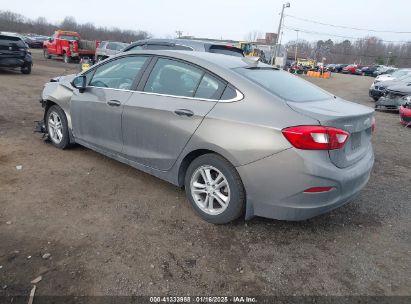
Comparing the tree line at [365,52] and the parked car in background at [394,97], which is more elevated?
the tree line at [365,52]

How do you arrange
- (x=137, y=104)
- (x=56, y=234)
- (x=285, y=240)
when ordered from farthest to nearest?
(x=137, y=104), (x=285, y=240), (x=56, y=234)

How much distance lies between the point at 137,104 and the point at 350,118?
2.20 meters

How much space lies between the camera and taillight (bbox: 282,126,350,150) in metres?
2.90

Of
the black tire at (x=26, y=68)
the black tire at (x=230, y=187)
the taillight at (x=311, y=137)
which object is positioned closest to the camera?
the taillight at (x=311, y=137)

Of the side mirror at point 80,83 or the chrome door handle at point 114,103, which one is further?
the side mirror at point 80,83

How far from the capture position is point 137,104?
395 centimetres

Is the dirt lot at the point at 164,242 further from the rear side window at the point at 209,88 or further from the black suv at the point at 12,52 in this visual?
the black suv at the point at 12,52

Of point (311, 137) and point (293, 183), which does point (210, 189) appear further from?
point (311, 137)

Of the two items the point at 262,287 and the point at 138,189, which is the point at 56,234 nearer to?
the point at 138,189

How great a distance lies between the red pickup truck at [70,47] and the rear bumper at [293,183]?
2476 cm

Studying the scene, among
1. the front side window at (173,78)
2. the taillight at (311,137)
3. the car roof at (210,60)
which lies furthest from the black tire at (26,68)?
the taillight at (311,137)

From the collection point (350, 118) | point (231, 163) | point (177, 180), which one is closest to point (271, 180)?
point (231, 163)

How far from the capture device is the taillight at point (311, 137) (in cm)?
290

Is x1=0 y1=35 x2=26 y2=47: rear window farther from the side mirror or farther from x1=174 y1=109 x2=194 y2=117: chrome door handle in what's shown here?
x1=174 y1=109 x2=194 y2=117: chrome door handle
